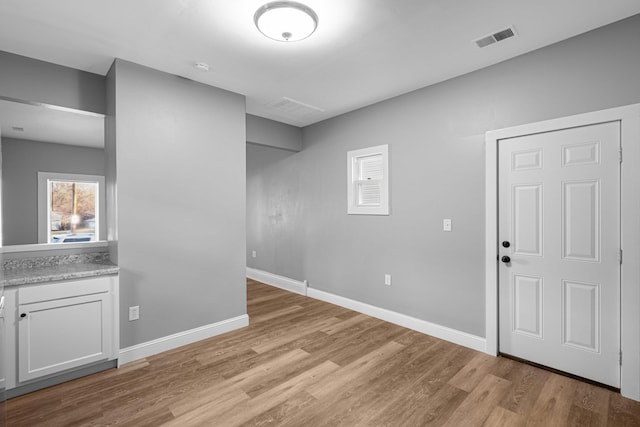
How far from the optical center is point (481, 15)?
2.08 m

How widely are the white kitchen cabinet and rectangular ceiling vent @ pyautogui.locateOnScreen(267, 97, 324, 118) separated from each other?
2602 mm

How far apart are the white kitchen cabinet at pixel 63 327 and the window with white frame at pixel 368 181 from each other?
2.82m

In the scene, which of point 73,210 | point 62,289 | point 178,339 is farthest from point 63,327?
point 73,210

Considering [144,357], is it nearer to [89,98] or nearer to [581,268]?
[89,98]

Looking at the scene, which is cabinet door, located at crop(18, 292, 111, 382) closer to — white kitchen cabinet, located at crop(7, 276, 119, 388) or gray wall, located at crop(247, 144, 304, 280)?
white kitchen cabinet, located at crop(7, 276, 119, 388)

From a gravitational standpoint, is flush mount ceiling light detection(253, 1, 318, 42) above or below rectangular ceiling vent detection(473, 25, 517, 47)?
below

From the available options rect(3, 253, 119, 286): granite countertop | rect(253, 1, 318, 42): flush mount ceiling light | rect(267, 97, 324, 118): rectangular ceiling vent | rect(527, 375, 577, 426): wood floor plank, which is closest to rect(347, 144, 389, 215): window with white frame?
rect(267, 97, 324, 118): rectangular ceiling vent

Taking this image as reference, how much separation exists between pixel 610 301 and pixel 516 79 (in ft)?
6.45

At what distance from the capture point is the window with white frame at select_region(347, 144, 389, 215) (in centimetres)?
371

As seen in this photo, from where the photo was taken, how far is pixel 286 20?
202 cm

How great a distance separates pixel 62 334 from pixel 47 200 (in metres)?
1.34

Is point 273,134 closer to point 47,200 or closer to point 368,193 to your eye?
point 368,193

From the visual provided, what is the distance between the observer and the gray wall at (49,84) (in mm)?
2484

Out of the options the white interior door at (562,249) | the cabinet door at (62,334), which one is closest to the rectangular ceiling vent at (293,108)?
the white interior door at (562,249)
